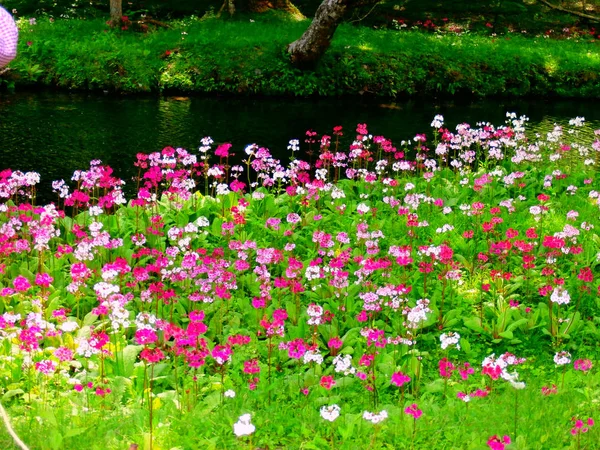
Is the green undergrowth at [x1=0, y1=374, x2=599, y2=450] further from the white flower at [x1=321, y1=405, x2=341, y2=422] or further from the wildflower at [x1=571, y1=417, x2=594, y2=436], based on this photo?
the white flower at [x1=321, y1=405, x2=341, y2=422]

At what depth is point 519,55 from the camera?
21.3 metres

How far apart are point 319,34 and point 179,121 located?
4589 millimetres

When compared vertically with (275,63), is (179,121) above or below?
below

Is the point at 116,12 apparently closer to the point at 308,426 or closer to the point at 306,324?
the point at 306,324

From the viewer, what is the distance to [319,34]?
58.6ft

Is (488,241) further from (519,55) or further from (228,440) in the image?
(519,55)

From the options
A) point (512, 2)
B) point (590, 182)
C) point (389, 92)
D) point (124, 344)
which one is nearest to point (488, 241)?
point (590, 182)

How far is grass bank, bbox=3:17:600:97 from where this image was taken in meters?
18.2

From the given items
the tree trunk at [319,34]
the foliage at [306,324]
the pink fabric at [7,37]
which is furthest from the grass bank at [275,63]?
the pink fabric at [7,37]

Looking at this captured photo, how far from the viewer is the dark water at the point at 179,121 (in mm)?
12617

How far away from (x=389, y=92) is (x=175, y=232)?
13707 mm

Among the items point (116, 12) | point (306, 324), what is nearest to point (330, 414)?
point (306, 324)

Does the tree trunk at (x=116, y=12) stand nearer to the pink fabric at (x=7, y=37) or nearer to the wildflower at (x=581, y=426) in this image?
the wildflower at (x=581, y=426)

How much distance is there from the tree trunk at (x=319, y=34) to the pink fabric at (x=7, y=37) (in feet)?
51.1
